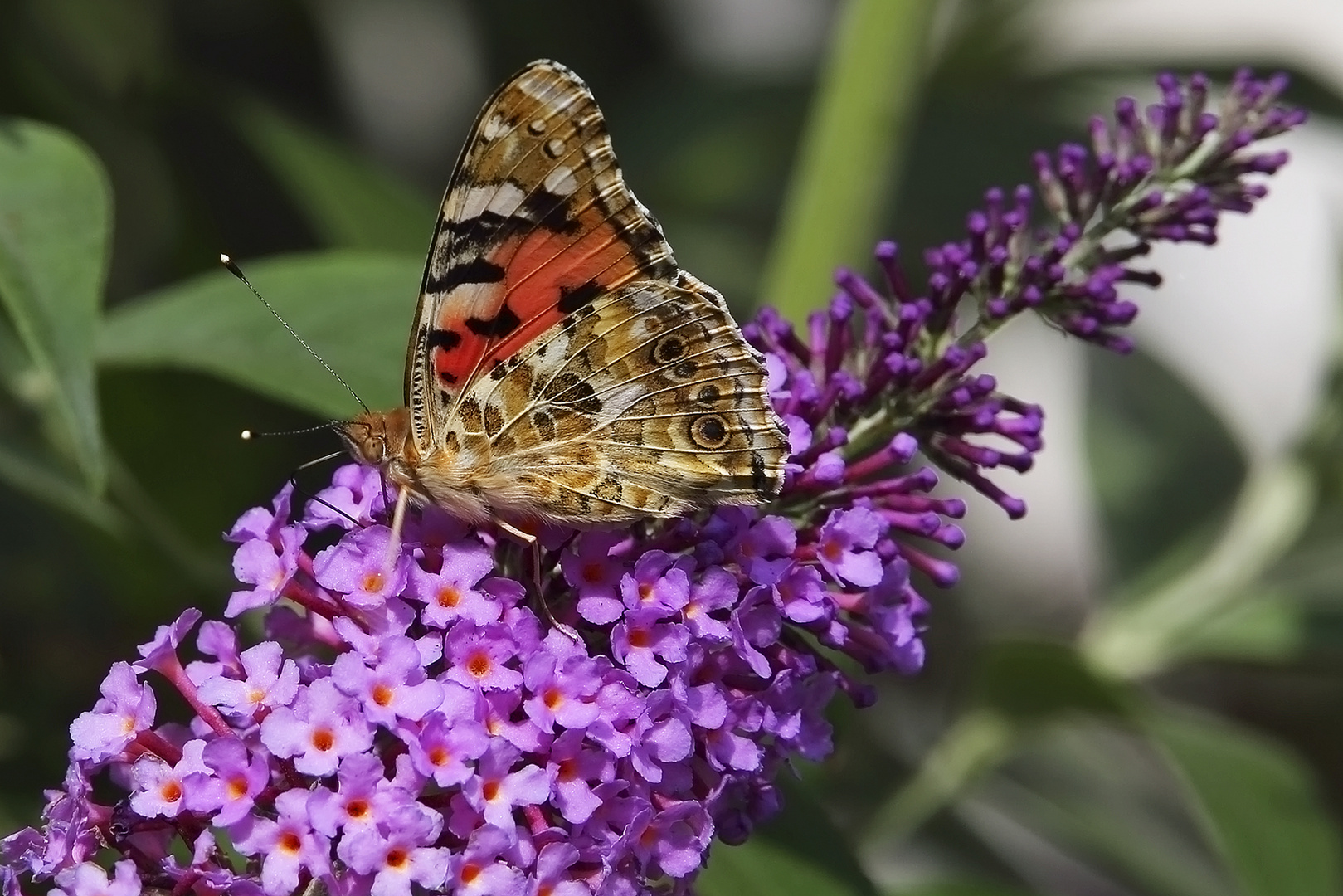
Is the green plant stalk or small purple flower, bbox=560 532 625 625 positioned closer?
small purple flower, bbox=560 532 625 625

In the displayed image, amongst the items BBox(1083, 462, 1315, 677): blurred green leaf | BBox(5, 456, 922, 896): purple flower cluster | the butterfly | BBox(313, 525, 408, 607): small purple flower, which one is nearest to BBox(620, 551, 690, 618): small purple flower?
BBox(5, 456, 922, 896): purple flower cluster

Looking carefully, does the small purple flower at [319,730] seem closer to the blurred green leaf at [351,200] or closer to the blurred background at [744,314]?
the blurred background at [744,314]

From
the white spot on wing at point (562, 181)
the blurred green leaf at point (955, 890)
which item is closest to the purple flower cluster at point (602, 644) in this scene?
the white spot on wing at point (562, 181)

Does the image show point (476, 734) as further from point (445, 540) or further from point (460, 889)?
point (445, 540)

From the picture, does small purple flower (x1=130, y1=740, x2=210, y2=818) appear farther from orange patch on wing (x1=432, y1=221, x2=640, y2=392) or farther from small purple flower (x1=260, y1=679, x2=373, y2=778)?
orange patch on wing (x1=432, y1=221, x2=640, y2=392)

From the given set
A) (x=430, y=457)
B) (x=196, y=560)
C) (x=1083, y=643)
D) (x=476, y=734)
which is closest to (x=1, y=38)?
(x=196, y=560)

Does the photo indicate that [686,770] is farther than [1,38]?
No
